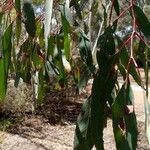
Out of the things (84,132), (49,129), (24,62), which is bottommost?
(49,129)

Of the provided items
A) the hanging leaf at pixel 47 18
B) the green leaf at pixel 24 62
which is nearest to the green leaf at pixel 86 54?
the hanging leaf at pixel 47 18

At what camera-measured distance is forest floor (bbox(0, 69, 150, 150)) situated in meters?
5.42

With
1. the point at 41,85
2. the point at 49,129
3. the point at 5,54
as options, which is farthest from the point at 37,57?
the point at 49,129

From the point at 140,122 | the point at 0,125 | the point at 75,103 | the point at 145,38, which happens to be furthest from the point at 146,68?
the point at 75,103

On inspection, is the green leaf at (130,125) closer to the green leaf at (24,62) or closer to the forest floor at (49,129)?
the green leaf at (24,62)

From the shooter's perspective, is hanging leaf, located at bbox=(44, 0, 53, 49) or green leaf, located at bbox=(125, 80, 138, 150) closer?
hanging leaf, located at bbox=(44, 0, 53, 49)

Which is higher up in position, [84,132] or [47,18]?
[47,18]

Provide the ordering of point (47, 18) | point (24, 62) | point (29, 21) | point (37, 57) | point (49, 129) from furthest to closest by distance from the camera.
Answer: point (49, 129) → point (24, 62) → point (37, 57) → point (29, 21) → point (47, 18)

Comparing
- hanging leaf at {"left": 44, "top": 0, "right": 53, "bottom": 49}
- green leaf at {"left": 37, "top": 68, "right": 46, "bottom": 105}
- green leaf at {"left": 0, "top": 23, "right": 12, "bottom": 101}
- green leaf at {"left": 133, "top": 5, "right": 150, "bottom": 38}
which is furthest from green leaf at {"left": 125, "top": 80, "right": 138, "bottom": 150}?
green leaf at {"left": 37, "top": 68, "right": 46, "bottom": 105}

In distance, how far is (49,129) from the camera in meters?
6.31

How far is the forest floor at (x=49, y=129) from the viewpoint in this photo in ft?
17.8

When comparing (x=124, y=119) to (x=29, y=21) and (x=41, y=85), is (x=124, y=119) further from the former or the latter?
(x=41, y=85)

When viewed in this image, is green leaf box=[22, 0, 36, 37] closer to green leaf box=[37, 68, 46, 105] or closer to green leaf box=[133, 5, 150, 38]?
green leaf box=[133, 5, 150, 38]

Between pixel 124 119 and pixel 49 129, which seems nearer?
pixel 124 119
